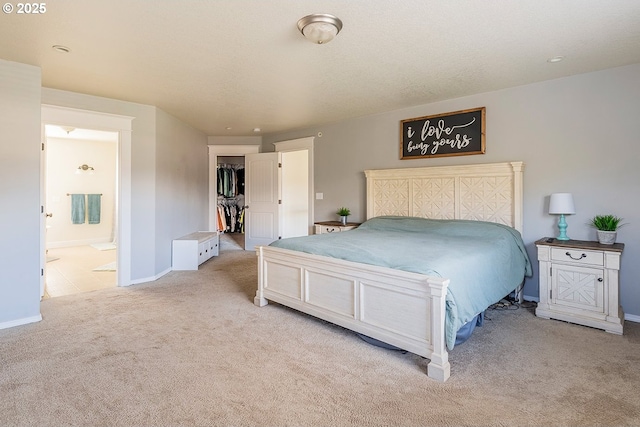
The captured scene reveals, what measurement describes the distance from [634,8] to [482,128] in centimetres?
177

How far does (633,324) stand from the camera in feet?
9.51

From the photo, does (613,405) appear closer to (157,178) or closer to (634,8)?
(634,8)

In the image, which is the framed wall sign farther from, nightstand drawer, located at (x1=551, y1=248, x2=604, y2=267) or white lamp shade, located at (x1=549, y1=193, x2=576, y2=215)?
nightstand drawer, located at (x1=551, y1=248, x2=604, y2=267)

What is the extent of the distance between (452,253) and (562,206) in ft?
4.80

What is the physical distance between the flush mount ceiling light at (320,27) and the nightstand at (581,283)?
259 cm

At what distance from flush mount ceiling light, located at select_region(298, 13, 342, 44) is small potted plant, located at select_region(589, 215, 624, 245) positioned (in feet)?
9.39

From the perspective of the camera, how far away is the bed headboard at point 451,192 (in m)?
3.58

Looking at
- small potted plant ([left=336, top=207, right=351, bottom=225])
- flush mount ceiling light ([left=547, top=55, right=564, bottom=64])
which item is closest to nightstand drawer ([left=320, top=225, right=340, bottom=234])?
small potted plant ([left=336, top=207, right=351, bottom=225])

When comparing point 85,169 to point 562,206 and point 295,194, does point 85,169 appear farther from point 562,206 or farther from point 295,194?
point 562,206

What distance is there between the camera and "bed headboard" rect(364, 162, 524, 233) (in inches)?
141

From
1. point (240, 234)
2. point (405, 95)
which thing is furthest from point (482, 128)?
point (240, 234)

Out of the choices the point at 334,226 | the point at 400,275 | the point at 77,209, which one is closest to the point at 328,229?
the point at 334,226

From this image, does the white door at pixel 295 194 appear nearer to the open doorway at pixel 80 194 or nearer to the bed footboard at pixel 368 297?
the open doorway at pixel 80 194

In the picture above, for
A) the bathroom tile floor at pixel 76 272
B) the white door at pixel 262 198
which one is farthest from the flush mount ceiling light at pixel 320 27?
the white door at pixel 262 198
